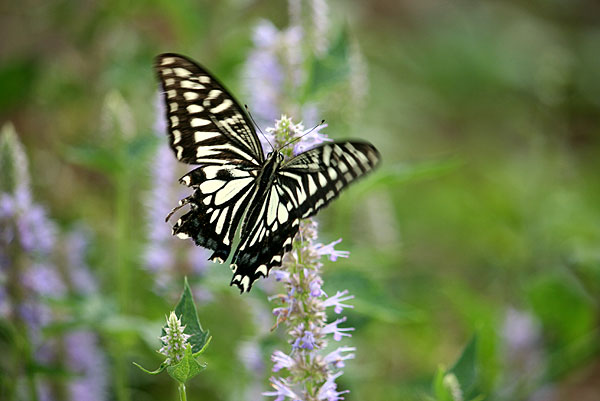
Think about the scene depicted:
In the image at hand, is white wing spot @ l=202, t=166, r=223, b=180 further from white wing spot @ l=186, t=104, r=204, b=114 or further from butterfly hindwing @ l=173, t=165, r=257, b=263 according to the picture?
white wing spot @ l=186, t=104, r=204, b=114

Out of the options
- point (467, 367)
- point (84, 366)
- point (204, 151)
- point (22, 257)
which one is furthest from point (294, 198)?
point (84, 366)

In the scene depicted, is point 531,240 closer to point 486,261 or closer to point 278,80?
point 486,261

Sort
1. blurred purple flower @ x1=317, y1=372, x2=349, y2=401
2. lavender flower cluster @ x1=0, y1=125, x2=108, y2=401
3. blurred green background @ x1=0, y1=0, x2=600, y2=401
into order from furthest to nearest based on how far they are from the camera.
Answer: blurred green background @ x1=0, y1=0, x2=600, y2=401 → lavender flower cluster @ x1=0, y1=125, x2=108, y2=401 → blurred purple flower @ x1=317, y1=372, x2=349, y2=401

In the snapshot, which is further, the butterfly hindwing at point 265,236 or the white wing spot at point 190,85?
the white wing spot at point 190,85

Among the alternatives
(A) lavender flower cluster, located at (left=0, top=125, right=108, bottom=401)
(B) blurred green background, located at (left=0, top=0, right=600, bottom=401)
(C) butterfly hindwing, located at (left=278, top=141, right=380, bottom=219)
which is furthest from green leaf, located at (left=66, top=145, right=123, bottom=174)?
(C) butterfly hindwing, located at (left=278, top=141, right=380, bottom=219)

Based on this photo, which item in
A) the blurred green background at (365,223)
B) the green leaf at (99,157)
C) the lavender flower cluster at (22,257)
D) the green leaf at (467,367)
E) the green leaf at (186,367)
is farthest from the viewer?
the blurred green background at (365,223)

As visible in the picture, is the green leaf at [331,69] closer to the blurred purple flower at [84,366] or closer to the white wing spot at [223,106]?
the white wing spot at [223,106]

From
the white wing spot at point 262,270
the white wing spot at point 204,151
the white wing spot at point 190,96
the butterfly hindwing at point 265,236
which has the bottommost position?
the white wing spot at point 262,270

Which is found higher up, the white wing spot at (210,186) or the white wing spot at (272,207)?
the white wing spot at (210,186)

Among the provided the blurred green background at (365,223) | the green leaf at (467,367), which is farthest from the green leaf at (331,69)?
the green leaf at (467,367)
